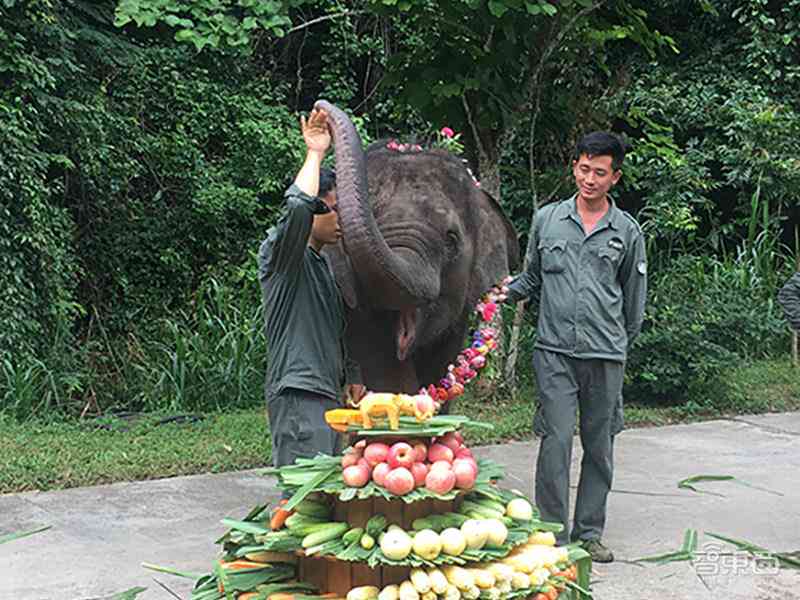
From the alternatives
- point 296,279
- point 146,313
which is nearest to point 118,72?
point 146,313

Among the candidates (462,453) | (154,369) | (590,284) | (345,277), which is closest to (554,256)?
(590,284)

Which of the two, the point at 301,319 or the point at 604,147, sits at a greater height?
the point at 604,147

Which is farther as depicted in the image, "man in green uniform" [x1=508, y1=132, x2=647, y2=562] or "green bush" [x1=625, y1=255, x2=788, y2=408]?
"green bush" [x1=625, y1=255, x2=788, y2=408]

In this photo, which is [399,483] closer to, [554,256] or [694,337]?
[554,256]

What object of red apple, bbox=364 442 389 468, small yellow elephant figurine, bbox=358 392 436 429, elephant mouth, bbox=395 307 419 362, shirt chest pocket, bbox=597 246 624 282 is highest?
shirt chest pocket, bbox=597 246 624 282

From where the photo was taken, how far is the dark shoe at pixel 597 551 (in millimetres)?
5039

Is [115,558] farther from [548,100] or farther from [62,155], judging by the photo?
[548,100]

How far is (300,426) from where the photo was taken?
3.90m

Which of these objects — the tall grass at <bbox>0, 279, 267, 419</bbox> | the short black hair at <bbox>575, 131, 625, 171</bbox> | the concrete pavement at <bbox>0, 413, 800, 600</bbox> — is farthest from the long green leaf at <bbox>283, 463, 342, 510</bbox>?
the tall grass at <bbox>0, 279, 267, 419</bbox>

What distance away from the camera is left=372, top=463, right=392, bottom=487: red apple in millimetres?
3000

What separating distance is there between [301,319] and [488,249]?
1.56 m

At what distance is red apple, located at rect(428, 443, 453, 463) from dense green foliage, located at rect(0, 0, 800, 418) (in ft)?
14.2

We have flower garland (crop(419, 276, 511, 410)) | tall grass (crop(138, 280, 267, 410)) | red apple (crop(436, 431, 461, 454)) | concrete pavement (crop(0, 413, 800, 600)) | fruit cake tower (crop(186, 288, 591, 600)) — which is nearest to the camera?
fruit cake tower (crop(186, 288, 591, 600))

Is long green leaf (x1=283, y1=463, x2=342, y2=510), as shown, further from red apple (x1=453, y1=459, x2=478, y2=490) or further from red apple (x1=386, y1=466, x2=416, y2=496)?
red apple (x1=453, y1=459, x2=478, y2=490)
